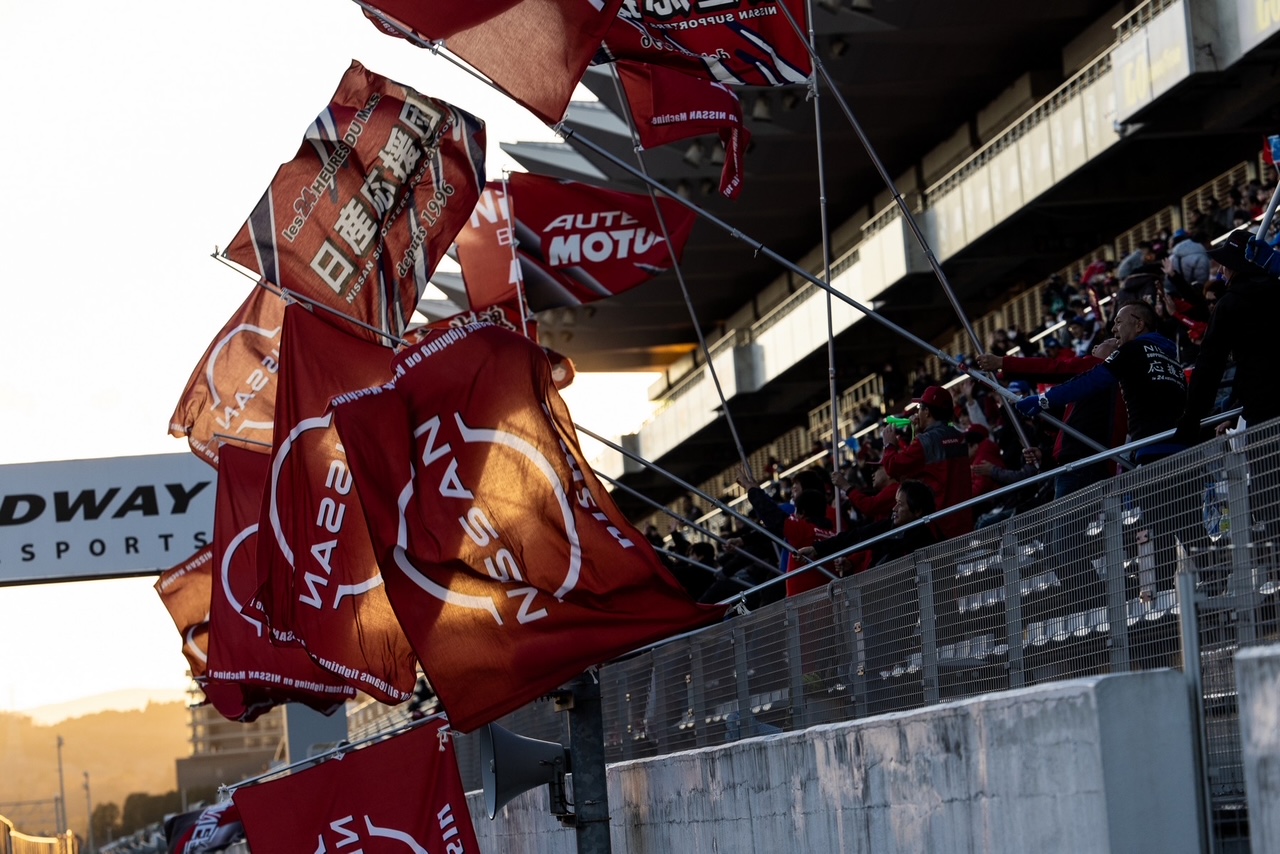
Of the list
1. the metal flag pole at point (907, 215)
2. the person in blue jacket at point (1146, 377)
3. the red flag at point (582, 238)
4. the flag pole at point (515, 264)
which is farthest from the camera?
the red flag at point (582, 238)

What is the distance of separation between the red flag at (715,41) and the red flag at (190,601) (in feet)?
31.0

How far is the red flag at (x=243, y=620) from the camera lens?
48.6ft

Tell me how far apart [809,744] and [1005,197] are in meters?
22.4

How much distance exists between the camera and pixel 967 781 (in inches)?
279

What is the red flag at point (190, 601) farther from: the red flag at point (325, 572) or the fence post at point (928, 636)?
the fence post at point (928, 636)

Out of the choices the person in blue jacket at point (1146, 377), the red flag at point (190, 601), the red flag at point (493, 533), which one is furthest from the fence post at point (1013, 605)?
the red flag at point (190, 601)

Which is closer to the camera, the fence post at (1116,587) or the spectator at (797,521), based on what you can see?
the fence post at (1116,587)

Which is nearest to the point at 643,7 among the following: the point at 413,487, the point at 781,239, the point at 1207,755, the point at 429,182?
the point at 429,182

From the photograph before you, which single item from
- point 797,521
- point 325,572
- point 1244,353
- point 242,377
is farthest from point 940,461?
point 242,377

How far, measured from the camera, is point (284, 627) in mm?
11625

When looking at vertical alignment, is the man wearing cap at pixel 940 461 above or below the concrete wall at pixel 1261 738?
above

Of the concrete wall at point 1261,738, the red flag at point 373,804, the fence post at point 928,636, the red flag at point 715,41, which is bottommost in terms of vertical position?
the red flag at point 373,804

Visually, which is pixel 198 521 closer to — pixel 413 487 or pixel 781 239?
Result: pixel 781 239

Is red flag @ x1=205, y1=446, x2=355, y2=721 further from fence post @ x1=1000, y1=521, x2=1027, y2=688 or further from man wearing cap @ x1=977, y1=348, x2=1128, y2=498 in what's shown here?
fence post @ x1=1000, y1=521, x2=1027, y2=688
